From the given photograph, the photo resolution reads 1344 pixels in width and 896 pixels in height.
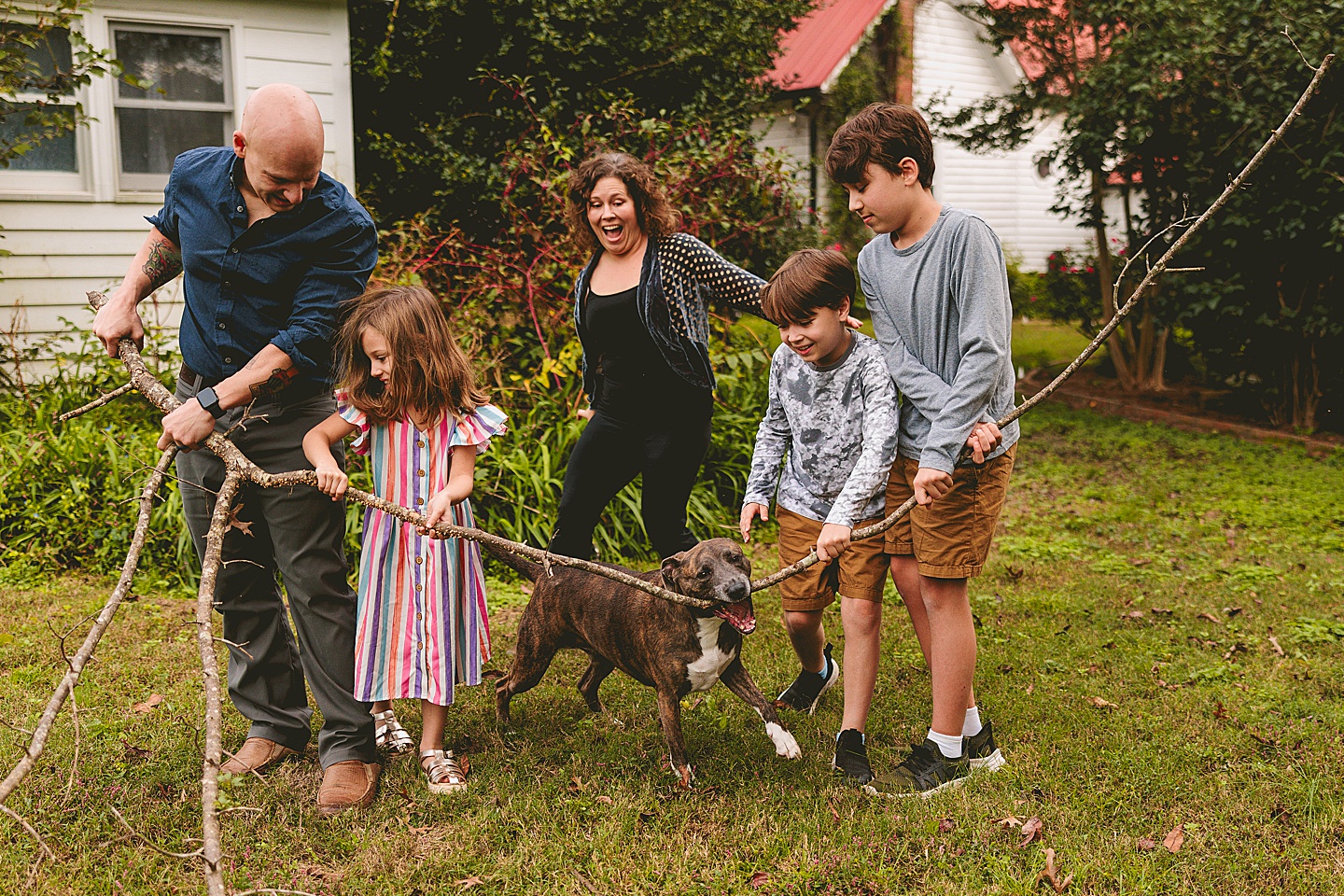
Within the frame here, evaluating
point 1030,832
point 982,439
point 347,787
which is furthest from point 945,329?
point 347,787

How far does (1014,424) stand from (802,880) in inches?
64.9

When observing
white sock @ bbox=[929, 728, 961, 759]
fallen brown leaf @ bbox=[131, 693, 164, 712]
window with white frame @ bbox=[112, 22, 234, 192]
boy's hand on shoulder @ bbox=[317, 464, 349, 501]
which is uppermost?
window with white frame @ bbox=[112, 22, 234, 192]

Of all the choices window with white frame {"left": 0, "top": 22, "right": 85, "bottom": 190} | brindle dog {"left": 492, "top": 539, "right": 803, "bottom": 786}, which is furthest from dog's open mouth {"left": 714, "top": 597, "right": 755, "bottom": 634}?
window with white frame {"left": 0, "top": 22, "right": 85, "bottom": 190}

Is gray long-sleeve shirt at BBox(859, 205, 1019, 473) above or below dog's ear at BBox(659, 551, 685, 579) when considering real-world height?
above

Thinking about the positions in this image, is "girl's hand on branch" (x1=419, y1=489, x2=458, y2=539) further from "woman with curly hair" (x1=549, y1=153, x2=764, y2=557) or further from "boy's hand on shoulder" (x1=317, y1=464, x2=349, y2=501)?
"woman with curly hair" (x1=549, y1=153, x2=764, y2=557)

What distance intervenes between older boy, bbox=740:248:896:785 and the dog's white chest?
0.35 m

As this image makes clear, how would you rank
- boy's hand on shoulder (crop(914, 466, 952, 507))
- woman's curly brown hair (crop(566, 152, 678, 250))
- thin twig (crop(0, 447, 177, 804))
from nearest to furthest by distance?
thin twig (crop(0, 447, 177, 804))
boy's hand on shoulder (crop(914, 466, 952, 507))
woman's curly brown hair (crop(566, 152, 678, 250))

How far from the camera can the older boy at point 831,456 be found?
11.6 ft

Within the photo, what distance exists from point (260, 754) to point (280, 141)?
2203 millimetres

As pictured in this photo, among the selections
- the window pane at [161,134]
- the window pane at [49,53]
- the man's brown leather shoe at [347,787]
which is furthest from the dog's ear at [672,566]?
the window pane at [161,134]

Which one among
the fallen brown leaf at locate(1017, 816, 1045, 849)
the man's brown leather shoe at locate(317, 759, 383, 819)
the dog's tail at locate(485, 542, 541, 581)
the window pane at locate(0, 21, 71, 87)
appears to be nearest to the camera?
the fallen brown leaf at locate(1017, 816, 1045, 849)

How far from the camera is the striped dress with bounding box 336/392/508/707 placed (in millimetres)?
3760

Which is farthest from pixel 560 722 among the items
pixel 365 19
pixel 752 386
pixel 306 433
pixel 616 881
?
pixel 365 19

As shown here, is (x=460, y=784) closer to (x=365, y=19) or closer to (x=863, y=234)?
(x=365, y=19)
